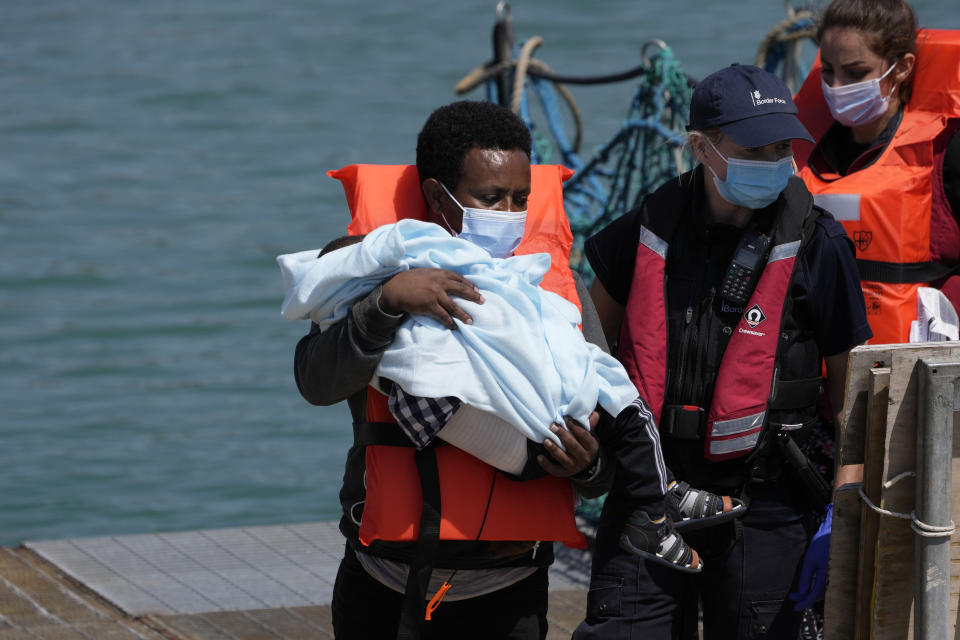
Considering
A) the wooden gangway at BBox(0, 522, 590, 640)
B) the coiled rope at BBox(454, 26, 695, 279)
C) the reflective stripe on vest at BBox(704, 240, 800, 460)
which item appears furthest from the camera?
the coiled rope at BBox(454, 26, 695, 279)

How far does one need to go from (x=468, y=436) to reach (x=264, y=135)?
14.5 metres

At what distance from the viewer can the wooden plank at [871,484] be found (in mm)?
2746

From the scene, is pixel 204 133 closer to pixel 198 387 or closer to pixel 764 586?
pixel 198 387

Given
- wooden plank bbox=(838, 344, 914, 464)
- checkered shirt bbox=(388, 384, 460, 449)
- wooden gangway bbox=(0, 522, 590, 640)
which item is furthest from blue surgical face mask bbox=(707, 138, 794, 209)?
wooden gangway bbox=(0, 522, 590, 640)

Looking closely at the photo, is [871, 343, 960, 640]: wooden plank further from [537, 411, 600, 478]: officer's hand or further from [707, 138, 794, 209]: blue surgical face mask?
[707, 138, 794, 209]: blue surgical face mask

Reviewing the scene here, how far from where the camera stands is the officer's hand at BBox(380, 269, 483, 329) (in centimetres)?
288

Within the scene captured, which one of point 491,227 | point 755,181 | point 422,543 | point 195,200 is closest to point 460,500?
point 422,543

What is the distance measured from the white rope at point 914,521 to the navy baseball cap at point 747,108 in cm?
85

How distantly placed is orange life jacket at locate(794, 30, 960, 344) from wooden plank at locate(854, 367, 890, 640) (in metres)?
1.05

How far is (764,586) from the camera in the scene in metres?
3.33

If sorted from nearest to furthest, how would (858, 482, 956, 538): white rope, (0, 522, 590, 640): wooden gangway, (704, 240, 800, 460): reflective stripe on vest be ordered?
(858, 482, 956, 538): white rope → (704, 240, 800, 460): reflective stripe on vest → (0, 522, 590, 640): wooden gangway

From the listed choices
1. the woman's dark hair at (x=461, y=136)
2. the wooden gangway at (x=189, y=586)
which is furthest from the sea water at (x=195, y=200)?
the woman's dark hair at (x=461, y=136)

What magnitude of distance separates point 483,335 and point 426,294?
143 millimetres

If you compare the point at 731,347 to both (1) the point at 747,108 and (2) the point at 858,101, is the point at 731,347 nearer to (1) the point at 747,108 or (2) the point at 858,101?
(1) the point at 747,108
